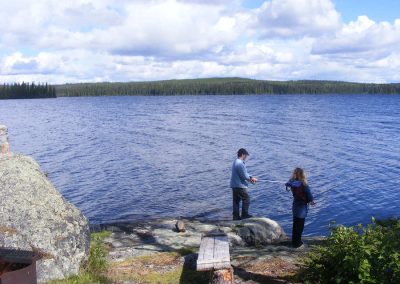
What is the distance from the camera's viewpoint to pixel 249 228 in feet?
44.8

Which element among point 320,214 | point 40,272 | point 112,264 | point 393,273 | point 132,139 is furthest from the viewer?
point 132,139

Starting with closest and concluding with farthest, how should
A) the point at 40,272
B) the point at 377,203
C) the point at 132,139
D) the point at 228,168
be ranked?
the point at 40,272
the point at 377,203
the point at 228,168
the point at 132,139

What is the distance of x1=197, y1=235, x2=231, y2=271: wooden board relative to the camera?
8.35 metres

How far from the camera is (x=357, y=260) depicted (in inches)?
285

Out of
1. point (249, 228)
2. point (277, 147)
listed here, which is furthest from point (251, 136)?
point (249, 228)

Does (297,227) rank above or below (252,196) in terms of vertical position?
above

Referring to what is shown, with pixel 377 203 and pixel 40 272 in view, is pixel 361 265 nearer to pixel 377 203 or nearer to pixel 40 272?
pixel 40 272

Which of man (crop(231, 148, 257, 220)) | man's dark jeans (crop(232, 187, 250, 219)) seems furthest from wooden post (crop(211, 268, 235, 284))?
man's dark jeans (crop(232, 187, 250, 219))

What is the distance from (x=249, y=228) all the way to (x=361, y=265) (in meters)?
6.77

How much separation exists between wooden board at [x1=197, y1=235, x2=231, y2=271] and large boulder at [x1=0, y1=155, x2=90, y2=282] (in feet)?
7.65

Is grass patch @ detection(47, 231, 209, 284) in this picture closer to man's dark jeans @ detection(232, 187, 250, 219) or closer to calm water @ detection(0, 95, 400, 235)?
man's dark jeans @ detection(232, 187, 250, 219)

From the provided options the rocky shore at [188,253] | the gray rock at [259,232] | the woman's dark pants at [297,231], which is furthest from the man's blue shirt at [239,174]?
the woman's dark pants at [297,231]

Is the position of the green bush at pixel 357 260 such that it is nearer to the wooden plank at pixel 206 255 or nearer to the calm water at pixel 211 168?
the wooden plank at pixel 206 255

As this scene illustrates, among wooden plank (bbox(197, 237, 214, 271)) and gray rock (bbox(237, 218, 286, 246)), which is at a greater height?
wooden plank (bbox(197, 237, 214, 271))
